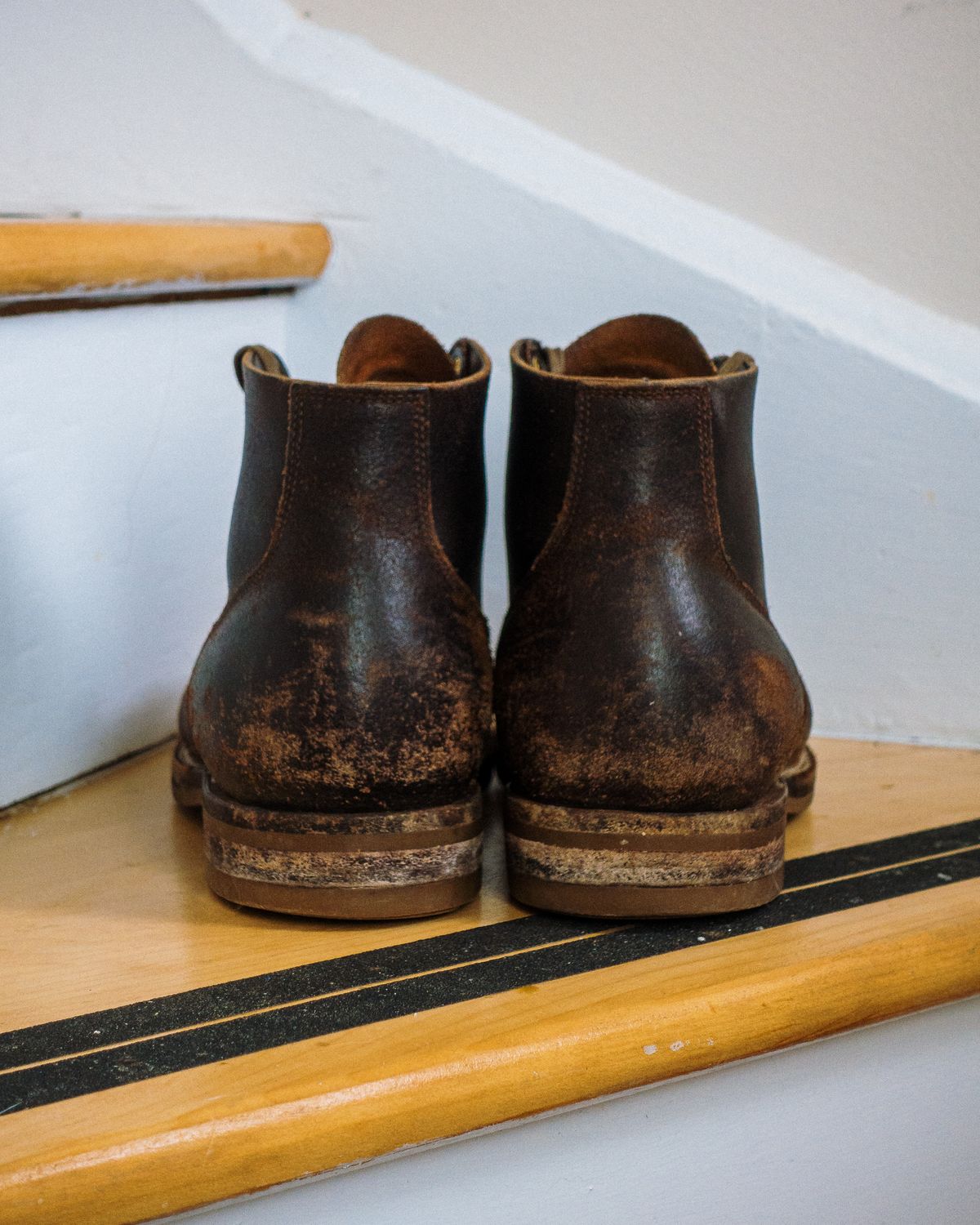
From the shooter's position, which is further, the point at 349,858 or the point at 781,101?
the point at 781,101

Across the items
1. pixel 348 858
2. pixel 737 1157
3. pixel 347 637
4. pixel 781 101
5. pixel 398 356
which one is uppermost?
pixel 781 101

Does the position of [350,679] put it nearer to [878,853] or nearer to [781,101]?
[878,853]

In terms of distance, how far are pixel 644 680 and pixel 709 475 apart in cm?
12

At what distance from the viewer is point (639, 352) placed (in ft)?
2.49

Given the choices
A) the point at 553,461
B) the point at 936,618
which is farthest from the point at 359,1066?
the point at 936,618

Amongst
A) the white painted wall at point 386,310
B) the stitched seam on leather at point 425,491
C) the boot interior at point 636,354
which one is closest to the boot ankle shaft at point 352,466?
the stitched seam on leather at point 425,491

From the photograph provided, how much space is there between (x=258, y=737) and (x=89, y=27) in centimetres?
65

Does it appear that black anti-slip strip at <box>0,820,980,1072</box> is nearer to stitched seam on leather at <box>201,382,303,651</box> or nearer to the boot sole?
the boot sole

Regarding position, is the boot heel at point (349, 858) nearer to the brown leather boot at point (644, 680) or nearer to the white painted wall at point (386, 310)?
the brown leather boot at point (644, 680)

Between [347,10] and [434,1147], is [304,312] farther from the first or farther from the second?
[434,1147]

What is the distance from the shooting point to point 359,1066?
52cm

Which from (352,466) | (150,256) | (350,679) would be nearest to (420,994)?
(350,679)

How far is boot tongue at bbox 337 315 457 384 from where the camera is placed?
72 cm

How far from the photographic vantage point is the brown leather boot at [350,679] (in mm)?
615
